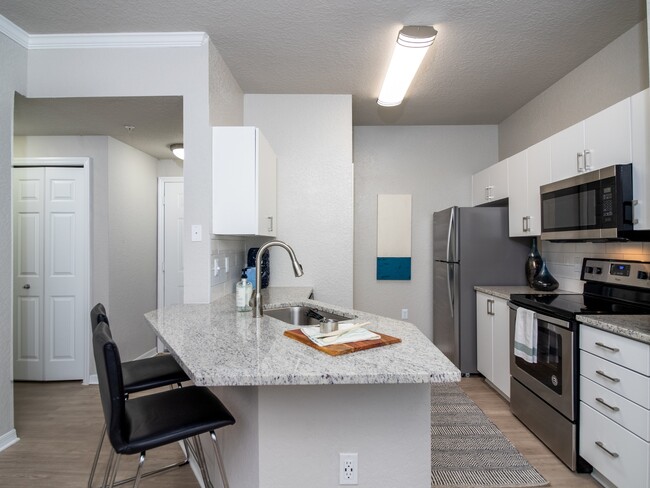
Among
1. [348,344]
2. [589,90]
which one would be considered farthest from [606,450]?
[589,90]

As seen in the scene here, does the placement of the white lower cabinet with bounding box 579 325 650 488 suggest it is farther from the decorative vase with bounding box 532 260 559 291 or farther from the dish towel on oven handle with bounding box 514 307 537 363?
the decorative vase with bounding box 532 260 559 291

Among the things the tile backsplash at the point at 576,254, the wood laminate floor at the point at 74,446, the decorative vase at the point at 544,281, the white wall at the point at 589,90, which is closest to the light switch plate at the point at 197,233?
the wood laminate floor at the point at 74,446

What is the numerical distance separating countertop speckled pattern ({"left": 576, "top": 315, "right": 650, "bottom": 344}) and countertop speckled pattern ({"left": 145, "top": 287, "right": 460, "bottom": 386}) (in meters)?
1.00

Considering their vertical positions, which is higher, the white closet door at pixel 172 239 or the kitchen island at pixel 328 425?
the white closet door at pixel 172 239

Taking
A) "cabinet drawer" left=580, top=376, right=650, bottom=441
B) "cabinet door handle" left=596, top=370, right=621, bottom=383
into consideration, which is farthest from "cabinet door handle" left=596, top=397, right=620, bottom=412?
"cabinet door handle" left=596, top=370, right=621, bottom=383

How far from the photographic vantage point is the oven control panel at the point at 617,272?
7.38 ft

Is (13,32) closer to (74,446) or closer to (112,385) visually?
(112,385)

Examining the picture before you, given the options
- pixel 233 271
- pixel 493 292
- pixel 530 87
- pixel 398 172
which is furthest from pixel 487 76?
pixel 233 271

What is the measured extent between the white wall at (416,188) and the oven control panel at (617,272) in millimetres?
1800

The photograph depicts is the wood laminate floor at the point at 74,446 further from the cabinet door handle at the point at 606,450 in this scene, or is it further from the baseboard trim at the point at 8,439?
the cabinet door handle at the point at 606,450

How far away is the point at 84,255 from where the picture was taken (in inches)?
140

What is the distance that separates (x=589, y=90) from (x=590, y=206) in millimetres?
1174

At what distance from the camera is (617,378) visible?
1833 millimetres

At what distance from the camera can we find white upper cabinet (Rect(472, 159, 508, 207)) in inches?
140
